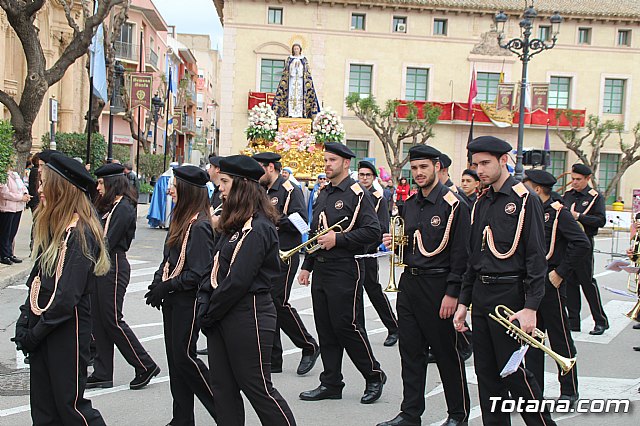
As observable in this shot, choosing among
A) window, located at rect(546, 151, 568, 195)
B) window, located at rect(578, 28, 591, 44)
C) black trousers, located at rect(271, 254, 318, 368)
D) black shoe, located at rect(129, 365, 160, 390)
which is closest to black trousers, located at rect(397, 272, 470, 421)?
black trousers, located at rect(271, 254, 318, 368)

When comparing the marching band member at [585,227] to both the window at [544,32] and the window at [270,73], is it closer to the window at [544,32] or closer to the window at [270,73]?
the window at [270,73]

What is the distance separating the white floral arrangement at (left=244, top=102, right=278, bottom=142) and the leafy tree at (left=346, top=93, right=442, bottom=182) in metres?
21.5

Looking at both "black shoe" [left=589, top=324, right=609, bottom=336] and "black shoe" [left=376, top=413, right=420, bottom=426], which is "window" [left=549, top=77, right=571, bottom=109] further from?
"black shoe" [left=376, top=413, right=420, bottom=426]

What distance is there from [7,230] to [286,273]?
25.1 feet

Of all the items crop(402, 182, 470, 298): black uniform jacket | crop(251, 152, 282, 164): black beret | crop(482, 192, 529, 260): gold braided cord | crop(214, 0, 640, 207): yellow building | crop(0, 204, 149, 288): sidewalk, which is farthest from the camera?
crop(214, 0, 640, 207): yellow building

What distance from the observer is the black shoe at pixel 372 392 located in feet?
21.7

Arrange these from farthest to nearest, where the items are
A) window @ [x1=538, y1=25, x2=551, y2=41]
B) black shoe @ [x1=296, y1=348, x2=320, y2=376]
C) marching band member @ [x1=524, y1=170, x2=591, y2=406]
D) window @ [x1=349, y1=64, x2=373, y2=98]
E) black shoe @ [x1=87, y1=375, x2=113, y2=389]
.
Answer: window @ [x1=538, y1=25, x2=551, y2=41] < window @ [x1=349, y1=64, x2=373, y2=98] < black shoe @ [x1=296, y1=348, x2=320, y2=376] < black shoe @ [x1=87, y1=375, x2=113, y2=389] < marching band member @ [x1=524, y1=170, x2=591, y2=406]

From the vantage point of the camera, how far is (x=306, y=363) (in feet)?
25.0

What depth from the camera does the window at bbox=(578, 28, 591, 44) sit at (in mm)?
45562

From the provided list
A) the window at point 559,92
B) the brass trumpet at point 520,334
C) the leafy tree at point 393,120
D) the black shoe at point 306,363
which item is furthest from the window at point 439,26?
the brass trumpet at point 520,334

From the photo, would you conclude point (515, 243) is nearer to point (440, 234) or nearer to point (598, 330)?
point (440, 234)

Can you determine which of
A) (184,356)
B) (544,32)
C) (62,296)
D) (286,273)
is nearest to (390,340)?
(286,273)

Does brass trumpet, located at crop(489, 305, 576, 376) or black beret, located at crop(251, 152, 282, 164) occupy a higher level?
black beret, located at crop(251, 152, 282, 164)

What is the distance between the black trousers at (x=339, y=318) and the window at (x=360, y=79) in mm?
38207
